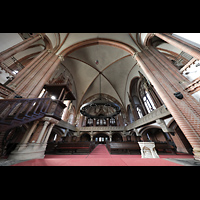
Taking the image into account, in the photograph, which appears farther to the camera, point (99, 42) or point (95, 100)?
point (99, 42)

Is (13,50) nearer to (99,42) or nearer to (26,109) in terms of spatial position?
(26,109)

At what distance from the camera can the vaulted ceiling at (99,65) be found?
303 inches

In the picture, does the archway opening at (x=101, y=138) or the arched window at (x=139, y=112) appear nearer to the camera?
the arched window at (x=139, y=112)

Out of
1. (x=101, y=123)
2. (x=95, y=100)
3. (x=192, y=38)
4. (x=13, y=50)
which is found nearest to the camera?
(x=192, y=38)

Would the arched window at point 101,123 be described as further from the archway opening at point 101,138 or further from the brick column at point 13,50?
the brick column at point 13,50

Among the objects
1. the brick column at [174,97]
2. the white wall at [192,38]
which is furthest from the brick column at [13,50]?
the white wall at [192,38]

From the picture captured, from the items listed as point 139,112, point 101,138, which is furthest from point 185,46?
point 101,138

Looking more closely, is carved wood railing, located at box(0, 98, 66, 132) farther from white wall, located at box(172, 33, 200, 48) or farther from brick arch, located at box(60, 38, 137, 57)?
white wall, located at box(172, 33, 200, 48)

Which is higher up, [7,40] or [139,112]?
[7,40]

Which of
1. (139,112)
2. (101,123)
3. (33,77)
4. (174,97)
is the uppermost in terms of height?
(101,123)

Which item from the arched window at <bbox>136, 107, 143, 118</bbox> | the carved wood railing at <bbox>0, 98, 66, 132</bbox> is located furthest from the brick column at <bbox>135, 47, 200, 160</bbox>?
the arched window at <bbox>136, 107, 143, 118</bbox>

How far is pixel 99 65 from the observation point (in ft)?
41.1

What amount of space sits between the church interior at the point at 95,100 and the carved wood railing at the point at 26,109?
0.9 inches

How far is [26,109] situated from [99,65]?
11.7 meters
